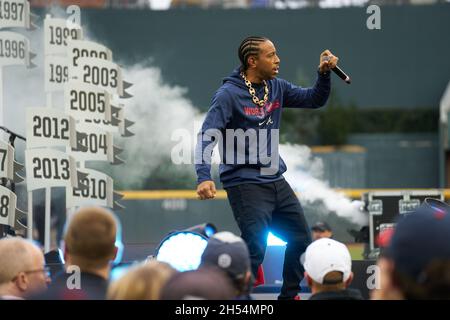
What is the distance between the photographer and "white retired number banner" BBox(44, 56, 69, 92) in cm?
915

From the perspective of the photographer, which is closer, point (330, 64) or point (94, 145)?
point (330, 64)

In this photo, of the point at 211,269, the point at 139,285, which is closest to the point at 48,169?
the point at 211,269

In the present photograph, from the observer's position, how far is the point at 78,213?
11.3ft

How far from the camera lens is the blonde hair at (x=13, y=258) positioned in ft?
11.9

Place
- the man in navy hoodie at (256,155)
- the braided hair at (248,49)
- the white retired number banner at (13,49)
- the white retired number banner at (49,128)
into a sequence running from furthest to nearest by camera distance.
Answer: the white retired number banner at (13,49), the white retired number banner at (49,128), the braided hair at (248,49), the man in navy hoodie at (256,155)

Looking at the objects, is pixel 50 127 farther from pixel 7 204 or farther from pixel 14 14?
pixel 7 204

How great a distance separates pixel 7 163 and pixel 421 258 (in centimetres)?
554

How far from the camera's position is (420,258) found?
2.37 meters

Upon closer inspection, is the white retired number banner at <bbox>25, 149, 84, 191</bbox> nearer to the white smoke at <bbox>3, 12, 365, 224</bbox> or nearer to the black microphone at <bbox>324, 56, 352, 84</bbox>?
the white smoke at <bbox>3, 12, 365, 224</bbox>

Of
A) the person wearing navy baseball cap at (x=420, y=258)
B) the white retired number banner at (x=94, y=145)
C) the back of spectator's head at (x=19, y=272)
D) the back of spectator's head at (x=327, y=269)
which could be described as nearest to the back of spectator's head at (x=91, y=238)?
the back of spectator's head at (x=19, y=272)

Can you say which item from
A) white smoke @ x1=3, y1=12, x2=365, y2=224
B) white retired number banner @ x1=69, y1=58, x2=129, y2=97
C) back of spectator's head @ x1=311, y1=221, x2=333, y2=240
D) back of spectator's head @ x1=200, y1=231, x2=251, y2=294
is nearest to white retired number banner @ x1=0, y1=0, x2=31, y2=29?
white retired number banner @ x1=69, y1=58, x2=129, y2=97

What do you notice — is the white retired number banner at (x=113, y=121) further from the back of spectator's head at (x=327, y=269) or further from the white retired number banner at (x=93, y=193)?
the back of spectator's head at (x=327, y=269)

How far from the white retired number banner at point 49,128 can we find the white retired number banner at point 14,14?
2.67 feet
